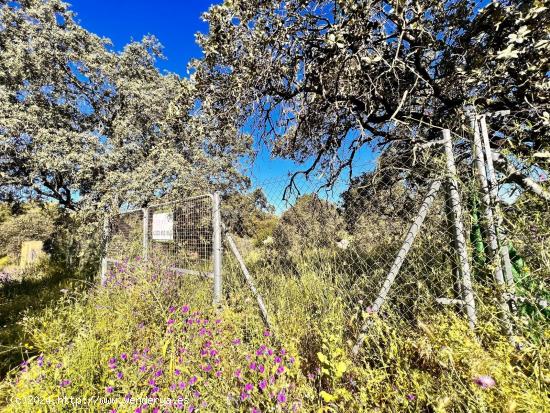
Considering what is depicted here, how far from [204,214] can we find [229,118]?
1.37m

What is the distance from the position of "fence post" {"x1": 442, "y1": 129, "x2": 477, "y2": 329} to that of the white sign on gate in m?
3.69

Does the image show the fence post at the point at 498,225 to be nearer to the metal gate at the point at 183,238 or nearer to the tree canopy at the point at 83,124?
the metal gate at the point at 183,238

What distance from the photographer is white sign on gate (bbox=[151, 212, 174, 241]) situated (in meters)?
4.38

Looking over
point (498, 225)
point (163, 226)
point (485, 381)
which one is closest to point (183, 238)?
point (163, 226)

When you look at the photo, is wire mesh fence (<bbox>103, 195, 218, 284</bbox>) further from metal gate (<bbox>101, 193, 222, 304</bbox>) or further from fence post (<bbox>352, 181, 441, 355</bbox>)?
fence post (<bbox>352, 181, 441, 355</bbox>)

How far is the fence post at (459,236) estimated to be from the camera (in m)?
1.90

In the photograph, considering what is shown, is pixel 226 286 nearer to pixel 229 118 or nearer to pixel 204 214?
pixel 204 214

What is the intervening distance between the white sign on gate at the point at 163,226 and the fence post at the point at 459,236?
369cm

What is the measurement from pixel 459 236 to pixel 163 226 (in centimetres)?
395

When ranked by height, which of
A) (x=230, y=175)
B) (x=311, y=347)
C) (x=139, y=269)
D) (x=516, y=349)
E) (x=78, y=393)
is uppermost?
(x=230, y=175)

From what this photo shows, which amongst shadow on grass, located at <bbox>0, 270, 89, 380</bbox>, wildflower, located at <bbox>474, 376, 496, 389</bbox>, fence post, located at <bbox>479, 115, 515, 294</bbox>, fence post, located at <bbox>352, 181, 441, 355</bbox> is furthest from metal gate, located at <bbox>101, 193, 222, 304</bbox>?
wildflower, located at <bbox>474, 376, 496, 389</bbox>

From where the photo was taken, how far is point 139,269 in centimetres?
412

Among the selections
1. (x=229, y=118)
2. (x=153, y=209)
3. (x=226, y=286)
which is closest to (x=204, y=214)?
(x=226, y=286)

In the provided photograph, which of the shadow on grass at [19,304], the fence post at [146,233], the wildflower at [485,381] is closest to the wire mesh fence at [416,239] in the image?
the wildflower at [485,381]
